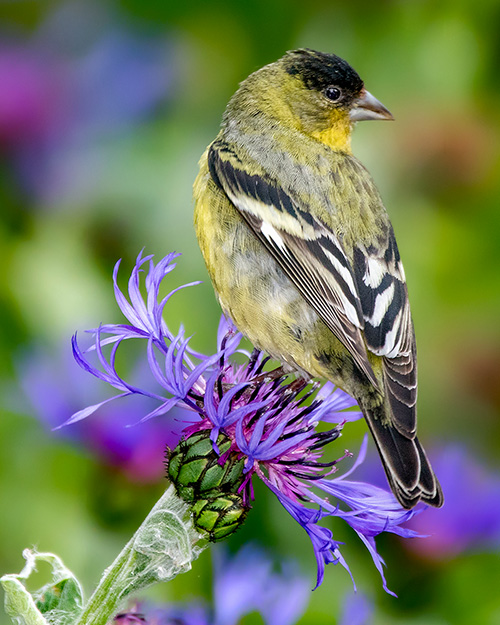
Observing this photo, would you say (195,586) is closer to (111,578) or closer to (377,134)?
(111,578)

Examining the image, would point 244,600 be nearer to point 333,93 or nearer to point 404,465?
point 404,465

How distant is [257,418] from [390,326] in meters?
0.37

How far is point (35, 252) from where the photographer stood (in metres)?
2.67

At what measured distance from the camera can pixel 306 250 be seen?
72.3 inches

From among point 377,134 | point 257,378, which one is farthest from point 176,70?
point 257,378

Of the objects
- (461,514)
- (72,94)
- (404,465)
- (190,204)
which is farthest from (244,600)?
(72,94)

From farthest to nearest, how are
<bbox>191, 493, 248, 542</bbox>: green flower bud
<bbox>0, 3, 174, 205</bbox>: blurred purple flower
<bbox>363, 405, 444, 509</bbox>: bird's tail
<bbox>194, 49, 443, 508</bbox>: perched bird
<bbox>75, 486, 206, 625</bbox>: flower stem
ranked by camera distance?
1. <bbox>0, 3, 174, 205</bbox>: blurred purple flower
2. <bbox>194, 49, 443, 508</bbox>: perched bird
3. <bbox>363, 405, 444, 509</bbox>: bird's tail
4. <bbox>191, 493, 248, 542</bbox>: green flower bud
5. <bbox>75, 486, 206, 625</bbox>: flower stem

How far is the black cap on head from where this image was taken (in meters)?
2.36

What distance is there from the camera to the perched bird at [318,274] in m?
1.71

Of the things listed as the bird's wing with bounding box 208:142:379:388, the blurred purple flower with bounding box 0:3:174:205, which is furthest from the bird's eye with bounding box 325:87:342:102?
the blurred purple flower with bounding box 0:3:174:205

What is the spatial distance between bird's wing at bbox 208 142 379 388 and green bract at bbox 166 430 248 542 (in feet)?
1.20

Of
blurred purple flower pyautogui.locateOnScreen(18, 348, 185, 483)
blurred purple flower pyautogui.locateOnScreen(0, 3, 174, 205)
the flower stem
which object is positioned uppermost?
blurred purple flower pyautogui.locateOnScreen(0, 3, 174, 205)

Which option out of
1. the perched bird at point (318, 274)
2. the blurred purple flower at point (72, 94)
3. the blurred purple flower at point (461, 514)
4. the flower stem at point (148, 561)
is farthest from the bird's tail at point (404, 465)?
the blurred purple flower at point (72, 94)

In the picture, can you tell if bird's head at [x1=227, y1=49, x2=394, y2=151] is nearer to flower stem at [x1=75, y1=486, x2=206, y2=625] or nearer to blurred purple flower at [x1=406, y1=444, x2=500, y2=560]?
blurred purple flower at [x1=406, y1=444, x2=500, y2=560]
